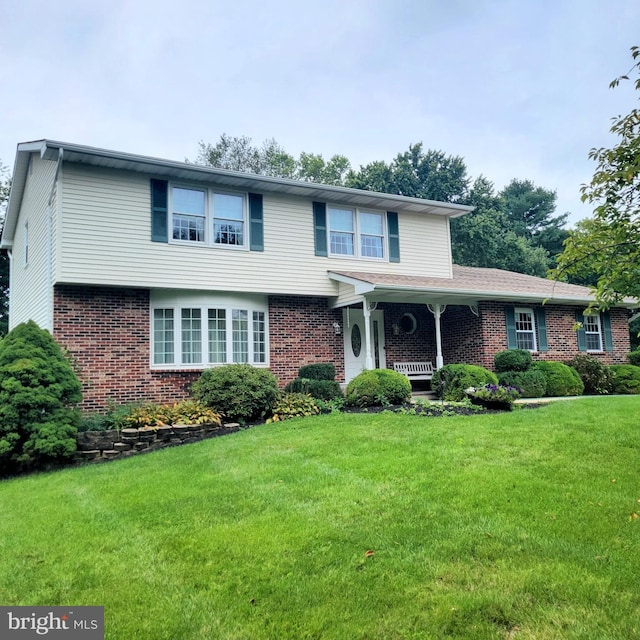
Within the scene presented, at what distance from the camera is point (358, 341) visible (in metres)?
14.6

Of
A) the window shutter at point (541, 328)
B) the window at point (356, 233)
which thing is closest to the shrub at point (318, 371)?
the window at point (356, 233)

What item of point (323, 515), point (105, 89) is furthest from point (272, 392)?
point (105, 89)

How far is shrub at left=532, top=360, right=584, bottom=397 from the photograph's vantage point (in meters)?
13.8

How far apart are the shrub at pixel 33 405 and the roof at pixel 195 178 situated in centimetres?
395

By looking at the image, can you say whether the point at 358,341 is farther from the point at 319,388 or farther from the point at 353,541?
the point at 353,541

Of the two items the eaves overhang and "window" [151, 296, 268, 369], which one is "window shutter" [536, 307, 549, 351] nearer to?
the eaves overhang

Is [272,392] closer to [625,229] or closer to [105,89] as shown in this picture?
[625,229]

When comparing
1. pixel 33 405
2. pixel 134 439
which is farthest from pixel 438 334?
pixel 33 405

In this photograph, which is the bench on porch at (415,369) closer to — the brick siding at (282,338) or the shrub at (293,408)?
the brick siding at (282,338)

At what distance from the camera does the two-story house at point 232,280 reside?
11.2 meters

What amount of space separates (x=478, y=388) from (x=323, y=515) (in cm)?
809

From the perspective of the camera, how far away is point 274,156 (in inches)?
1382

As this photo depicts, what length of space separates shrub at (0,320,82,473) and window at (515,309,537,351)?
11.5m

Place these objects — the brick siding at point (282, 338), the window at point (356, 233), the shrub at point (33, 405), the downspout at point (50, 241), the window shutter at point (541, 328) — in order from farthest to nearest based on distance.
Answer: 1. the window shutter at point (541, 328)
2. the window at point (356, 233)
3. the brick siding at point (282, 338)
4. the downspout at point (50, 241)
5. the shrub at point (33, 405)
